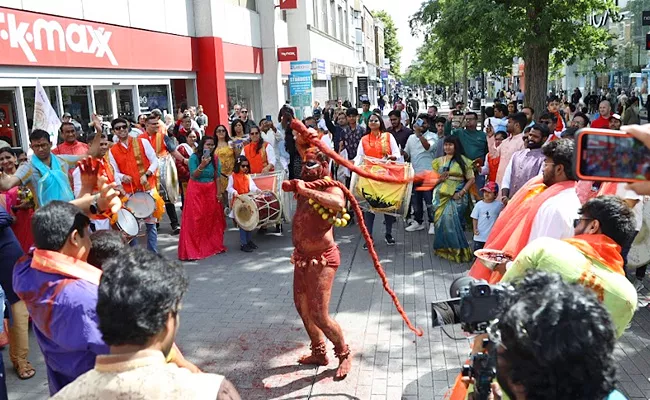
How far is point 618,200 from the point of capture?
272 cm

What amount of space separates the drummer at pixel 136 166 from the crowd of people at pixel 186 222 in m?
0.02

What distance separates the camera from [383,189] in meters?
7.27

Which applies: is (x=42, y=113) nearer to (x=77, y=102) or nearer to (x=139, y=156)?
(x=139, y=156)

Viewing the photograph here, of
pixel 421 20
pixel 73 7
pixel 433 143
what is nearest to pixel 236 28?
pixel 421 20

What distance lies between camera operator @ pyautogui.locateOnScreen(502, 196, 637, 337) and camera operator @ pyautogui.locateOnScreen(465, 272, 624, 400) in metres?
0.81

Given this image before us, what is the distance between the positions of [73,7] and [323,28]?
761 inches

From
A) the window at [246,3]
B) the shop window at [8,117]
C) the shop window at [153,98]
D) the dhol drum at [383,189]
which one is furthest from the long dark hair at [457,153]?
the window at [246,3]

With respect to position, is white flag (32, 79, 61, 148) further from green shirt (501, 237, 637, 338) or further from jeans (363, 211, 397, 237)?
green shirt (501, 237, 637, 338)

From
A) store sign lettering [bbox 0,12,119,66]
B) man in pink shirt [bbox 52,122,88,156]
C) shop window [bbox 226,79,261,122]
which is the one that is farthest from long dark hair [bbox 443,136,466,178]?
shop window [bbox 226,79,261,122]

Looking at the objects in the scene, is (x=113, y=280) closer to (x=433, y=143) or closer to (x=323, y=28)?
(x=433, y=143)

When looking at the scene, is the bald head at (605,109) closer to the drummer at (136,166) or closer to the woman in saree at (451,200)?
the woman in saree at (451,200)

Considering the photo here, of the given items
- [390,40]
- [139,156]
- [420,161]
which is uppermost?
[390,40]

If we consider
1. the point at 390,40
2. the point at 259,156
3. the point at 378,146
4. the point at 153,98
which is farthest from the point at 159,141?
the point at 390,40

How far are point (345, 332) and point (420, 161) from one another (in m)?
3.94
